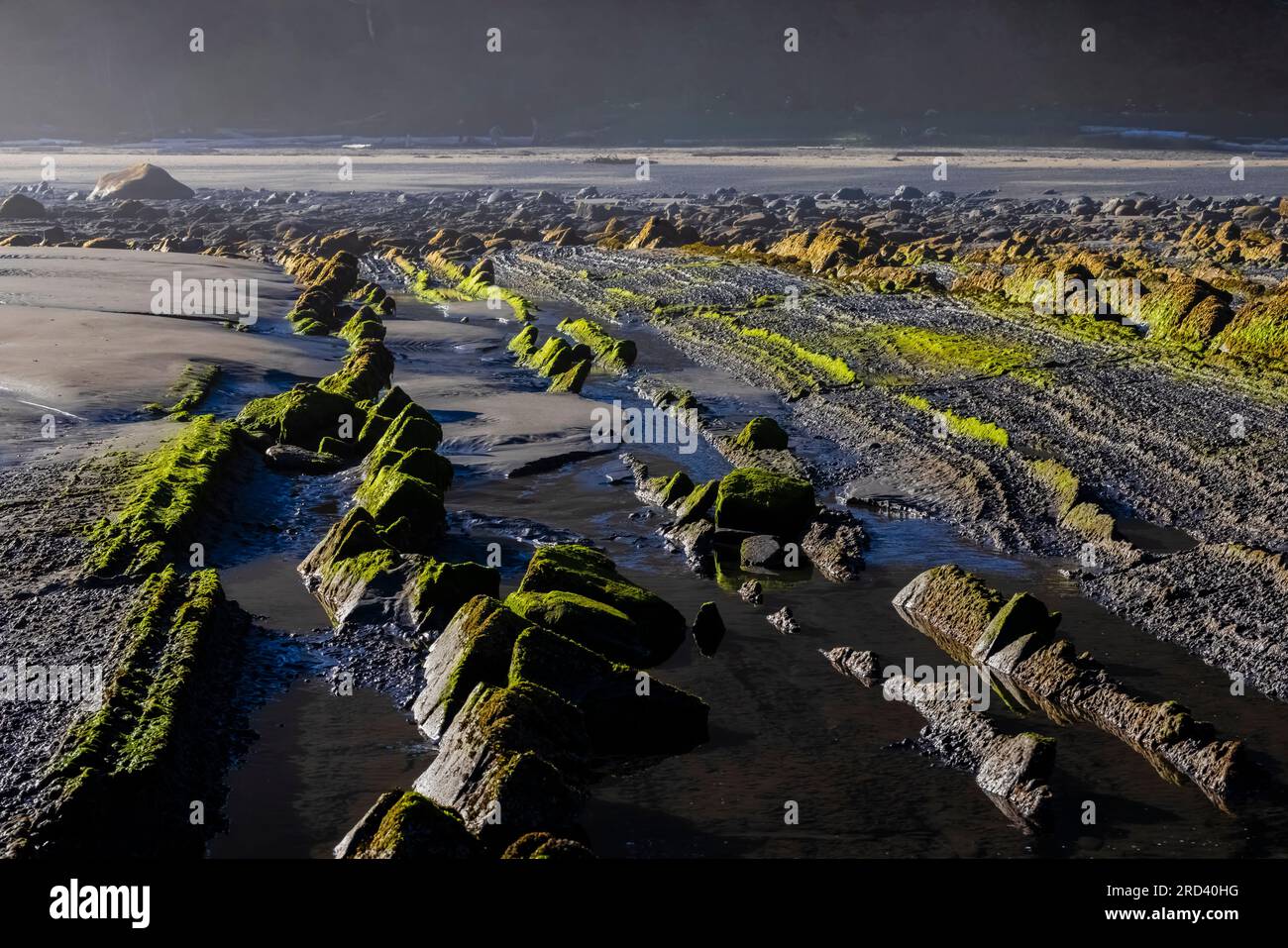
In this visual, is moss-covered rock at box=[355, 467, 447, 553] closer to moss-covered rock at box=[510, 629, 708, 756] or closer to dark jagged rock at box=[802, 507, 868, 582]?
dark jagged rock at box=[802, 507, 868, 582]

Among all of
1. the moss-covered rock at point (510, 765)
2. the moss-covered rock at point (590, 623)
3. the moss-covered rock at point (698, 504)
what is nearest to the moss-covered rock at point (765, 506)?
the moss-covered rock at point (698, 504)

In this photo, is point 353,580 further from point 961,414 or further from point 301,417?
point 961,414

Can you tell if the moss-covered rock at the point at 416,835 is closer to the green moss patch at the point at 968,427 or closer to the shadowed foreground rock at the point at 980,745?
the shadowed foreground rock at the point at 980,745

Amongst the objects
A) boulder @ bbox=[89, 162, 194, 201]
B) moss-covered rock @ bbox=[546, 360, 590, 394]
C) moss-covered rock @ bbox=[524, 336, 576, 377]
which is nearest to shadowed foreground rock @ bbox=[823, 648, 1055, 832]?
moss-covered rock @ bbox=[546, 360, 590, 394]

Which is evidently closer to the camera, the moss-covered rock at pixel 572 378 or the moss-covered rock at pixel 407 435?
the moss-covered rock at pixel 407 435

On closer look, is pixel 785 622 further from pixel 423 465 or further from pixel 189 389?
pixel 189 389

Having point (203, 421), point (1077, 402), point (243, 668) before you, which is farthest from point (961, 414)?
point (243, 668)
